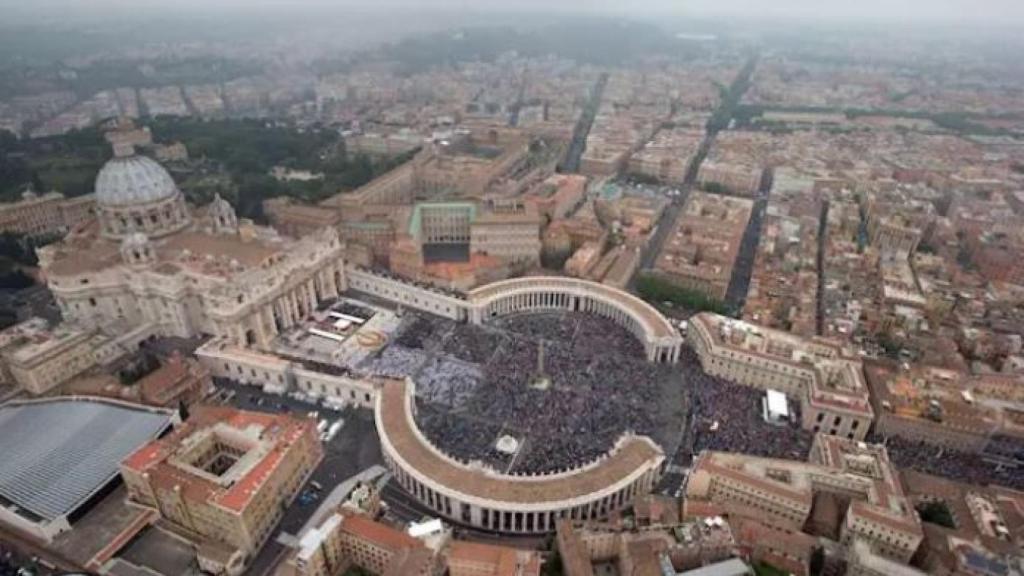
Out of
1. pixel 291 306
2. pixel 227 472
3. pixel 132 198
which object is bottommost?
pixel 291 306

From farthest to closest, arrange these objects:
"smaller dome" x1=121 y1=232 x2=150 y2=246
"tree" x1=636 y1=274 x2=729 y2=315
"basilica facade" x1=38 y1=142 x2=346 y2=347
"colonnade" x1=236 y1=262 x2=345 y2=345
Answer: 1. "tree" x1=636 y1=274 x2=729 y2=315
2. "smaller dome" x1=121 y1=232 x2=150 y2=246
3. "colonnade" x1=236 y1=262 x2=345 y2=345
4. "basilica facade" x1=38 y1=142 x2=346 y2=347

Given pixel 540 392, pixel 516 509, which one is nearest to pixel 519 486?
pixel 516 509

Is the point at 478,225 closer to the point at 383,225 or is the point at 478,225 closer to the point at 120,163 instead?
the point at 383,225

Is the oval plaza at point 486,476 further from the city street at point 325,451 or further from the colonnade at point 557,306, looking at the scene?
the colonnade at point 557,306

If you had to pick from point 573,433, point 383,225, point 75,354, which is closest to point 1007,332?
point 573,433

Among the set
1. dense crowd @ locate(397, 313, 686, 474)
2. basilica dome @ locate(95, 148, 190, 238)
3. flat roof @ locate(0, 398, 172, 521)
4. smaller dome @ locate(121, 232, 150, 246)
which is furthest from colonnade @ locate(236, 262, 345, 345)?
basilica dome @ locate(95, 148, 190, 238)

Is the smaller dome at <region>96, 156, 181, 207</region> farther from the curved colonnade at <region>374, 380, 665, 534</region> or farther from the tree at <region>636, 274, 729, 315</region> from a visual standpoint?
the tree at <region>636, 274, 729, 315</region>

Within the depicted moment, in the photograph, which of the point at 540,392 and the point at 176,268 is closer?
the point at 540,392

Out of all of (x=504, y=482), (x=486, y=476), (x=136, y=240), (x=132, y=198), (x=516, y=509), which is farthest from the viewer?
(x=132, y=198)

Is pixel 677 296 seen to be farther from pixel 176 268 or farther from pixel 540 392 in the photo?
pixel 176 268
